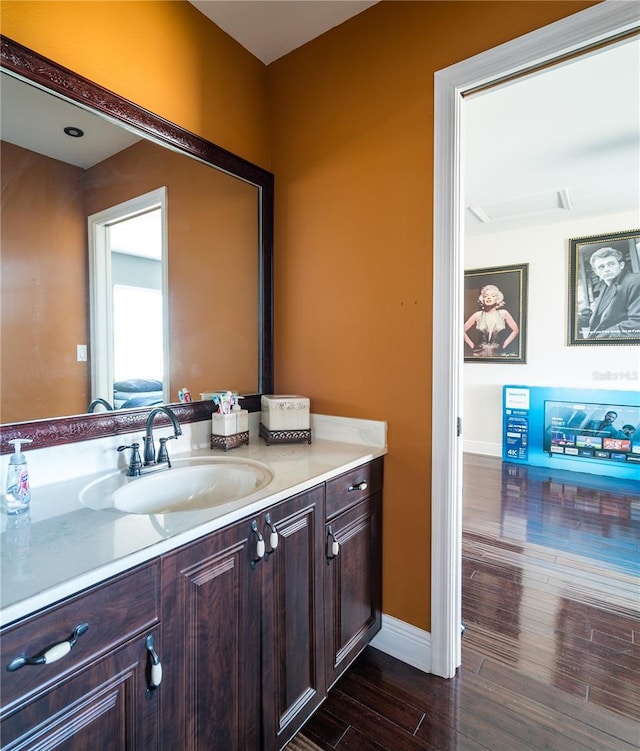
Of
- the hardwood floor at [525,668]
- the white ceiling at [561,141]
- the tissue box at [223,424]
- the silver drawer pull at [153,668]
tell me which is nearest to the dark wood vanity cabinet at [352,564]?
the hardwood floor at [525,668]

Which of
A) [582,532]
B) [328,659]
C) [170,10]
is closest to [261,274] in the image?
[170,10]

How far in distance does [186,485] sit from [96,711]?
0.68 meters

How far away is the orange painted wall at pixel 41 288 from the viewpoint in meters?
1.12

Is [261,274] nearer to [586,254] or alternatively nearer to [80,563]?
[80,563]

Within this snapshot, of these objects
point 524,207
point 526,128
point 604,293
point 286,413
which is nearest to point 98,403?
point 286,413

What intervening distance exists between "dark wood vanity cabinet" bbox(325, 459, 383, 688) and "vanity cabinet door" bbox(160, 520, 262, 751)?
36 cm

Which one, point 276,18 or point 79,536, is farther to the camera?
point 276,18

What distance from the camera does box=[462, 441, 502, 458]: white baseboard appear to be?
4652 mm

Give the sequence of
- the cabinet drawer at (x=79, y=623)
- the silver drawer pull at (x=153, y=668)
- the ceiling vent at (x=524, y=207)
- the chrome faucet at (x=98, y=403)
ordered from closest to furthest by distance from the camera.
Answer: the cabinet drawer at (x=79, y=623)
the silver drawer pull at (x=153, y=668)
the chrome faucet at (x=98, y=403)
the ceiling vent at (x=524, y=207)

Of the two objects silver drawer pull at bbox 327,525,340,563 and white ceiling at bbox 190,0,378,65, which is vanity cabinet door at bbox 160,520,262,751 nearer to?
silver drawer pull at bbox 327,525,340,563

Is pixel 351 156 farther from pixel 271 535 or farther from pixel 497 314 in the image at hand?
pixel 497 314

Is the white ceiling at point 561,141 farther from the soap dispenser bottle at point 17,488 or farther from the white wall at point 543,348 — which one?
the soap dispenser bottle at point 17,488

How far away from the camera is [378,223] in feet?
5.46

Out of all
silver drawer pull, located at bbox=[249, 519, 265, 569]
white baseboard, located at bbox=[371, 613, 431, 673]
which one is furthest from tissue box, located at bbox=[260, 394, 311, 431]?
white baseboard, located at bbox=[371, 613, 431, 673]
